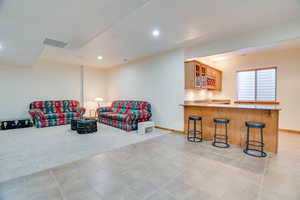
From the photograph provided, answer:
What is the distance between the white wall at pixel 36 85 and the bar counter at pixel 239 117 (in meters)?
5.41

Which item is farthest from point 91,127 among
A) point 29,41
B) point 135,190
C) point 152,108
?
point 135,190

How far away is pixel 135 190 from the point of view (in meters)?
1.83

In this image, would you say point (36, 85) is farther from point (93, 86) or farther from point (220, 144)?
point (220, 144)

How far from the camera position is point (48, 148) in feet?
10.6

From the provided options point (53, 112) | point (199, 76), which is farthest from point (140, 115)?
point (53, 112)

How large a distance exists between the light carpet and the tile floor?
260mm

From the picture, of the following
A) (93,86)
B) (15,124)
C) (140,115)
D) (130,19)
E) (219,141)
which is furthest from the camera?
A: (93,86)

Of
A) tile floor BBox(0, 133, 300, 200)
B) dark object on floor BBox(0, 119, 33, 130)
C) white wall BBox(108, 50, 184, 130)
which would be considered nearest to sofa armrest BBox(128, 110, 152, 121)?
white wall BBox(108, 50, 184, 130)

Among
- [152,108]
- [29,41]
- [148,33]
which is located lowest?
[152,108]

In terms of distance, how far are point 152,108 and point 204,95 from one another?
2.11 meters

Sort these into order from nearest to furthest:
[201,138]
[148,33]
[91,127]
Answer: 1. [148,33]
2. [201,138]
3. [91,127]

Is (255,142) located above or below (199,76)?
below

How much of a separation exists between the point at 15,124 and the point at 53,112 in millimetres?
1193

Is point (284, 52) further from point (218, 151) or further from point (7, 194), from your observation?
point (7, 194)
